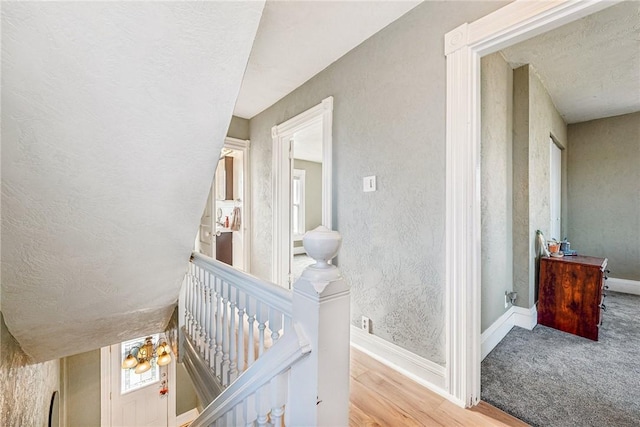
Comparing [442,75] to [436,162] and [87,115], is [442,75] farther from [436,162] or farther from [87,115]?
[87,115]

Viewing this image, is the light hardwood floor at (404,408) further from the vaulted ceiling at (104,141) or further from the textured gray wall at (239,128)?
the textured gray wall at (239,128)

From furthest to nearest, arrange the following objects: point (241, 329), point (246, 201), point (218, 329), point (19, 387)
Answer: point (246, 201) → point (218, 329) → point (19, 387) → point (241, 329)

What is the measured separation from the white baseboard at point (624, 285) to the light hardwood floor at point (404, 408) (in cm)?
368

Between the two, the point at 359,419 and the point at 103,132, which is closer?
the point at 103,132

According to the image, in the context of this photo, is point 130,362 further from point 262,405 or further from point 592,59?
point 592,59

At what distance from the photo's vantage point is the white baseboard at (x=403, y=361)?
1.59 m

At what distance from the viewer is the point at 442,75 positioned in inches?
62.4

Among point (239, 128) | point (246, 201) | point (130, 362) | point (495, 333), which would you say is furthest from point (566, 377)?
point (130, 362)

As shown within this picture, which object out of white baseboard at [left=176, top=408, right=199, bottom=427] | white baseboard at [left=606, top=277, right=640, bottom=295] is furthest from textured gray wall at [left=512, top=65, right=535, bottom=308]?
white baseboard at [left=176, top=408, right=199, bottom=427]

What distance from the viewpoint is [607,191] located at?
12.2 feet

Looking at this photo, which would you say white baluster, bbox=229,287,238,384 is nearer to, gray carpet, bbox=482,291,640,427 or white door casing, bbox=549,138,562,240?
gray carpet, bbox=482,291,640,427

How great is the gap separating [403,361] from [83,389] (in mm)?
4051

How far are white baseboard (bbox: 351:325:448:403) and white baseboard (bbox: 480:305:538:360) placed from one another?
656 mm

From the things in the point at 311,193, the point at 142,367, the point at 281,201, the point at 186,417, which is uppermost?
the point at 311,193
